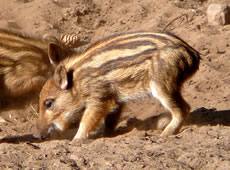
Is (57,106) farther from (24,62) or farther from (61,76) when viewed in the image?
(24,62)

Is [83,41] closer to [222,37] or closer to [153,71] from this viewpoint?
[222,37]

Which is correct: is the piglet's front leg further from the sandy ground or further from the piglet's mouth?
the piglet's mouth

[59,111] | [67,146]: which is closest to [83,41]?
[59,111]

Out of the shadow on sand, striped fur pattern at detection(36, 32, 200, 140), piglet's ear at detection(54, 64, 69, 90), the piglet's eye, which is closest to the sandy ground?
the shadow on sand

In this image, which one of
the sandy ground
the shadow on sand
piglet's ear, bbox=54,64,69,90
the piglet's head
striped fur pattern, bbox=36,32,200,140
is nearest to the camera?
the sandy ground

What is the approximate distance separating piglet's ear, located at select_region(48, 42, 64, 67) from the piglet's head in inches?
14.5

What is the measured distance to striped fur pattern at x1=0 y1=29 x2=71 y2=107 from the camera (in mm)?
5781

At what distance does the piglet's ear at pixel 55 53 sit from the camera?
5695mm

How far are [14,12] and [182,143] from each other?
503 centimetres

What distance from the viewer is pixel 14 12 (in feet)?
27.8

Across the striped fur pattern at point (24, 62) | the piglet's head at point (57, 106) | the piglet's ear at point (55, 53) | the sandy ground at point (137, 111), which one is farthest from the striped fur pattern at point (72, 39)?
the piglet's head at point (57, 106)

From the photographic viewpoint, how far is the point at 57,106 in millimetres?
5512

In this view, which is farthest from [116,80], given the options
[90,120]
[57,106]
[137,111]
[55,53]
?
[137,111]

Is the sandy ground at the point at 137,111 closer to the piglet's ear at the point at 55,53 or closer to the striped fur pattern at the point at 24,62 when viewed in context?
the striped fur pattern at the point at 24,62
